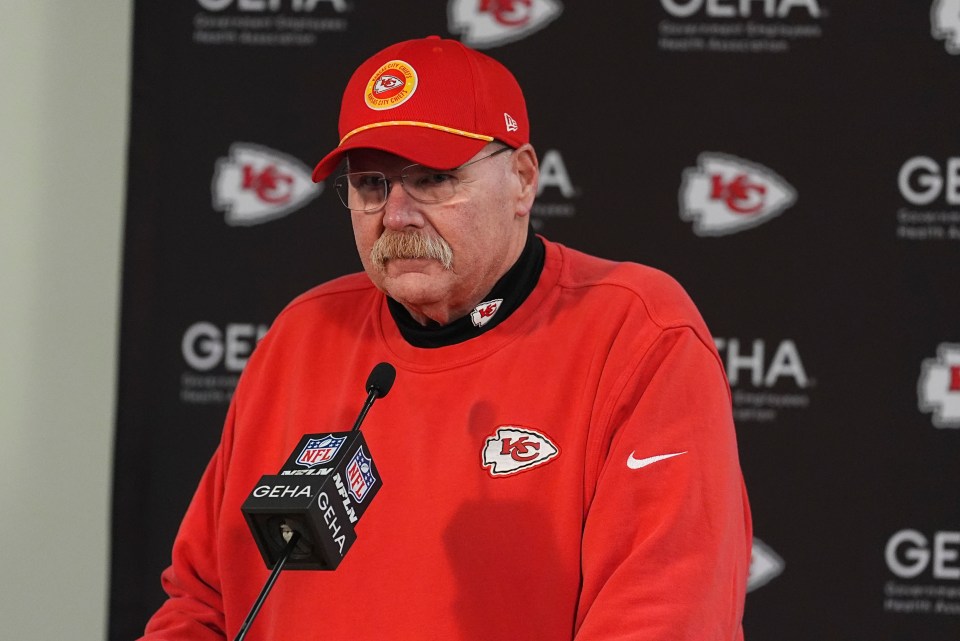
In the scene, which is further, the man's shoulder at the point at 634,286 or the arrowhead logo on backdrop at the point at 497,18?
the arrowhead logo on backdrop at the point at 497,18

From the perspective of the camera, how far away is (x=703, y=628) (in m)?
1.34

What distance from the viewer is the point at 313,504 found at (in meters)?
1.14

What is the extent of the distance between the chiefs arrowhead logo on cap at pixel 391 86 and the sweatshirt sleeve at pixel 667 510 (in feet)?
1.46

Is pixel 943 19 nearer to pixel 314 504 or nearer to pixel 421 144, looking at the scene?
pixel 421 144

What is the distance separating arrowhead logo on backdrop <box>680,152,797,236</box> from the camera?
8.75 ft

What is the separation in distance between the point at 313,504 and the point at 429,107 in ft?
1.98

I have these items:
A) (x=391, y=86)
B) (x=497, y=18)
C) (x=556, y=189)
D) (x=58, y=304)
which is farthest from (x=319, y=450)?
(x=58, y=304)

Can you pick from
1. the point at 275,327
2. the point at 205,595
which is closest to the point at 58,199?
the point at 275,327

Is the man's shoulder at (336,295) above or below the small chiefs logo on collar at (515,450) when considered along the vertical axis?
above

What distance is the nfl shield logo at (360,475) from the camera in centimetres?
123

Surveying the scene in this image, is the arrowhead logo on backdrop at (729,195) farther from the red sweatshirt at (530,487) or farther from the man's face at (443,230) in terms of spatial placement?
the man's face at (443,230)

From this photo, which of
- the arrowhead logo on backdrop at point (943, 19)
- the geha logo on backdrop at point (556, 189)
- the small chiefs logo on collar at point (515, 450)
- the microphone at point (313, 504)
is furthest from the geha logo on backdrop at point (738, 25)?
the microphone at point (313, 504)

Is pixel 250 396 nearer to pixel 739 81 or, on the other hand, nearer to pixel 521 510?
pixel 521 510

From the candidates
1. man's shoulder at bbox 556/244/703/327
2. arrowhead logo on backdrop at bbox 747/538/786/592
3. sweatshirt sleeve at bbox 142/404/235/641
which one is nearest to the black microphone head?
man's shoulder at bbox 556/244/703/327
